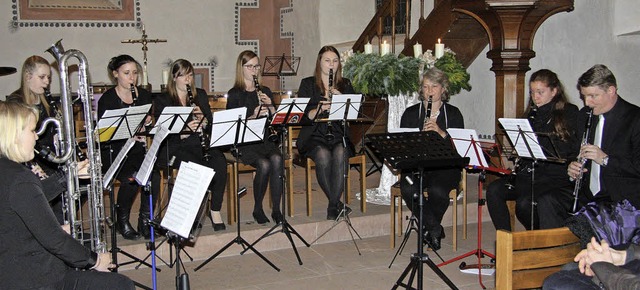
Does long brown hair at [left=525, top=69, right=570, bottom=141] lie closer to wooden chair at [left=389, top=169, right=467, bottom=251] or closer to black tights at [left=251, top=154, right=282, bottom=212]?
wooden chair at [left=389, top=169, right=467, bottom=251]

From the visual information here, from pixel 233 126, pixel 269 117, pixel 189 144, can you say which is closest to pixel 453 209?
pixel 269 117

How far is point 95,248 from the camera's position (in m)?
3.55

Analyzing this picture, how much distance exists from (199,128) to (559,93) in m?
2.55

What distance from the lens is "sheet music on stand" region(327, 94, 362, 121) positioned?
5.18 m

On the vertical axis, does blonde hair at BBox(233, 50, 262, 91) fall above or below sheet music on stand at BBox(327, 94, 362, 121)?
above

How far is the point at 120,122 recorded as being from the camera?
4590 mm

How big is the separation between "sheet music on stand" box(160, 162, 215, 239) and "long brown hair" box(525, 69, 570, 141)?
262 cm

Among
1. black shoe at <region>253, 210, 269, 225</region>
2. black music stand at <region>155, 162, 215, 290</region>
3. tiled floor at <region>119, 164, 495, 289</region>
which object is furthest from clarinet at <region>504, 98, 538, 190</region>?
black music stand at <region>155, 162, 215, 290</region>

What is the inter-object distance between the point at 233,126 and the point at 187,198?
156cm

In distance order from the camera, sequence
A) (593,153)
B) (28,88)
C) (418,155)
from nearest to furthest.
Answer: (418,155)
(593,153)
(28,88)

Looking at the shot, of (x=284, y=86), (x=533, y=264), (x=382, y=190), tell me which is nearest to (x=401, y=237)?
(x=382, y=190)

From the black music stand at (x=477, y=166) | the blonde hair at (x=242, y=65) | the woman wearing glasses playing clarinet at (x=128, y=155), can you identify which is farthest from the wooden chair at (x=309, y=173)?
the black music stand at (x=477, y=166)

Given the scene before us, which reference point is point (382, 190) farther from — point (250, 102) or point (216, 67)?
point (216, 67)

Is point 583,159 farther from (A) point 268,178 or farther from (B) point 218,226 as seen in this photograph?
(B) point 218,226
